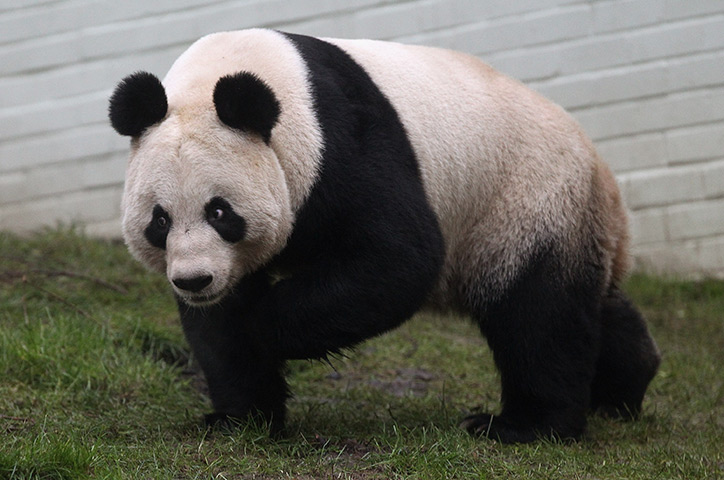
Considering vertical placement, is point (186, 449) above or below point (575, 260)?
below

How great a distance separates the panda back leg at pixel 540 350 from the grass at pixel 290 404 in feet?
0.67

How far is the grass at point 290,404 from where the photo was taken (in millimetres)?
4285

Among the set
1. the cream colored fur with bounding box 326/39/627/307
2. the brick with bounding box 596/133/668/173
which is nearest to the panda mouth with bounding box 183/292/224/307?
the cream colored fur with bounding box 326/39/627/307

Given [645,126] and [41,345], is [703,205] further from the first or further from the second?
[41,345]

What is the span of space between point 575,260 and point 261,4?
543 cm

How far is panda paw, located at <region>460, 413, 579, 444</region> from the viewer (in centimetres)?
509

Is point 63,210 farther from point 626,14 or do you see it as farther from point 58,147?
point 626,14

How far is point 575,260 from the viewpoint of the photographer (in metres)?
5.25

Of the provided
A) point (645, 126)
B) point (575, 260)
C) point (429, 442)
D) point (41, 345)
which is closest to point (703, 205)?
point (645, 126)

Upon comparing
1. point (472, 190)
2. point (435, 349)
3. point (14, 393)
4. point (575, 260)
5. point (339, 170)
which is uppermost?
point (339, 170)

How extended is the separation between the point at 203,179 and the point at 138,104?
484 mm

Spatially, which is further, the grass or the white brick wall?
the white brick wall

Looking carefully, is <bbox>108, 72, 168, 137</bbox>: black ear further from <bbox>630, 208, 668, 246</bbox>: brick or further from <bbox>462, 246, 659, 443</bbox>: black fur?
<bbox>630, 208, 668, 246</bbox>: brick

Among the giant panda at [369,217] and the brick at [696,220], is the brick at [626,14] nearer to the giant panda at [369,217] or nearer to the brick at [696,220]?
the brick at [696,220]
